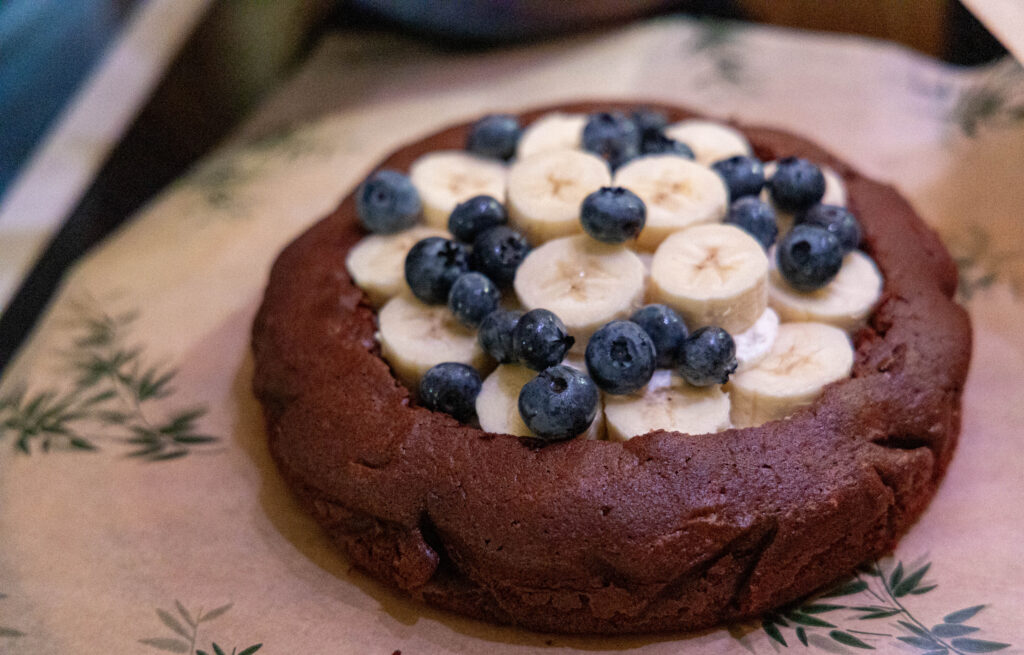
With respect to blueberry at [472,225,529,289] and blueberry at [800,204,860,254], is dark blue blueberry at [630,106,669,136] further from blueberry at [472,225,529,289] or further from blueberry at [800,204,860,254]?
blueberry at [472,225,529,289]

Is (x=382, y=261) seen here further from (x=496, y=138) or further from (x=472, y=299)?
(x=496, y=138)

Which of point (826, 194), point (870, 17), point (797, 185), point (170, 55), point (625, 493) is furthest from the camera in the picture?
point (870, 17)

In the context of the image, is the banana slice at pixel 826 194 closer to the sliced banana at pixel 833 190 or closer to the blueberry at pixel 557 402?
the sliced banana at pixel 833 190

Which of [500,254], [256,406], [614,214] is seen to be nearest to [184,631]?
[256,406]

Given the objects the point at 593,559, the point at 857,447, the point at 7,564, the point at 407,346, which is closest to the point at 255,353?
the point at 407,346

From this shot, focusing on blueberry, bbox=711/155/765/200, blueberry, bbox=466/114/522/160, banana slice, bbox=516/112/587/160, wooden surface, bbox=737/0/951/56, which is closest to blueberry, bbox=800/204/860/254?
blueberry, bbox=711/155/765/200

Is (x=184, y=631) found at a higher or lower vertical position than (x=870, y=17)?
lower
